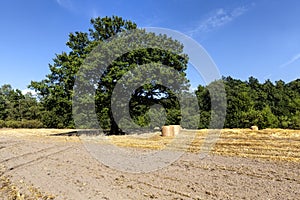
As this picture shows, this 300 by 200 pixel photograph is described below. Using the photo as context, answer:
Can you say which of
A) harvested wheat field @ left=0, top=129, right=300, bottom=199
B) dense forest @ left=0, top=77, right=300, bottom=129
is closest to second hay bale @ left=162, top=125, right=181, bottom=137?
dense forest @ left=0, top=77, right=300, bottom=129

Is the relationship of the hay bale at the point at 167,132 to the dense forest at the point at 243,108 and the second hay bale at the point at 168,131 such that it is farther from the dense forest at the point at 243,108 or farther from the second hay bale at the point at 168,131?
the dense forest at the point at 243,108

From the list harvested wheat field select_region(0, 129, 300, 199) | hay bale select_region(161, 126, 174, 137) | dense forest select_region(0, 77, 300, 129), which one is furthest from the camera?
dense forest select_region(0, 77, 300, 129)

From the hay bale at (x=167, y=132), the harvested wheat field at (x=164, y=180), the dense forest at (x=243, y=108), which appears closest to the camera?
the harvested wheat field at (x=164, y=180)

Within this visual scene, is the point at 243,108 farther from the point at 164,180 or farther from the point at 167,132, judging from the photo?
the point at 164,180

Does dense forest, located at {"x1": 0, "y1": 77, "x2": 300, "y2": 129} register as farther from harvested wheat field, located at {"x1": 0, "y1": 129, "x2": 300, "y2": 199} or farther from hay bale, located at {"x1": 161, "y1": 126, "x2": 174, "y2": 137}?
harvested wheat field, located at {"x1": 0, "y1": 129, "x2": 300, "y2": 199}

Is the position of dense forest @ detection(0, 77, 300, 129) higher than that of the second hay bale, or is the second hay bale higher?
dense forest @ detection(0, 77, 300, 129)

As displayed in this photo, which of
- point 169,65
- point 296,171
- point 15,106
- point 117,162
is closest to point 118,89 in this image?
point 169,65

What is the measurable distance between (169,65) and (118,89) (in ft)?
17.1

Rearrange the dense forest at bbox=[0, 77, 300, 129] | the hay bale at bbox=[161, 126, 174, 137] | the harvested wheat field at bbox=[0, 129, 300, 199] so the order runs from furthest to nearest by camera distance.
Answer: the dense forest at bbox=[0, 77, 300, 129] < the hay bale at bbox=[161, 126, 174, 137] < the harvested wheat field at bbox=[0, 129, 300, 199]

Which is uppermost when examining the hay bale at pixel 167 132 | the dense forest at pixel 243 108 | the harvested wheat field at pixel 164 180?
the dense forest at pixel 243 108

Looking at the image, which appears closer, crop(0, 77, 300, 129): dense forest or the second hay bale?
the second hay bale

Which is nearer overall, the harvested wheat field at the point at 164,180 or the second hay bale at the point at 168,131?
the harvested wheat field at the point at 164,180

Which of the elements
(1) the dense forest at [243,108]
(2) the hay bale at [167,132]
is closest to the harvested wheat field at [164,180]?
(2) the hay bale at [167,132]

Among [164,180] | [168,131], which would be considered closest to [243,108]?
[168,131]
